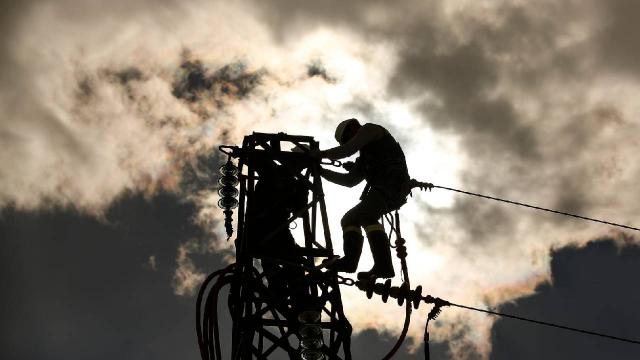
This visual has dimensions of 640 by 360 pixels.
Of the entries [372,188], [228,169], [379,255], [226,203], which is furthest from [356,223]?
[228,169]

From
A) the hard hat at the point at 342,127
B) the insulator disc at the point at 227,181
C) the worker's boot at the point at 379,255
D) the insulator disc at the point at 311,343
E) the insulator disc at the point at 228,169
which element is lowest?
the insulator disc at the point at 311,343

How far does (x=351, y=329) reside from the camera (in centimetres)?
780

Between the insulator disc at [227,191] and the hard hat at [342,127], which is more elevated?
the hard hat at [342,127]

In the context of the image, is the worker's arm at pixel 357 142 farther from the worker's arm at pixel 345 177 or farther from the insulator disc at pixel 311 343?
the insulator disc at pixel 311 343

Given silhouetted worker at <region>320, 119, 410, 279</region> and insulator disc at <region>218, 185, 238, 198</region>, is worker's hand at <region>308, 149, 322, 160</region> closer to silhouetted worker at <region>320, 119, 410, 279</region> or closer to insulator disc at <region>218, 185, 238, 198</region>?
silhouetted worker at <region>320, 119, 410, 279</region>

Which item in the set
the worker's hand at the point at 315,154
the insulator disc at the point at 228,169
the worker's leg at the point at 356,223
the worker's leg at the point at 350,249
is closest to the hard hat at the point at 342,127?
the worker's hand at the point at 315,154

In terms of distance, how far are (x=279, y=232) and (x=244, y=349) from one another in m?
1.60

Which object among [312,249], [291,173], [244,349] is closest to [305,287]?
[312,249]

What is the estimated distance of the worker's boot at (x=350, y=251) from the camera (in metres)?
7.24

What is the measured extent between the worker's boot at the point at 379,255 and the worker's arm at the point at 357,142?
100 cm

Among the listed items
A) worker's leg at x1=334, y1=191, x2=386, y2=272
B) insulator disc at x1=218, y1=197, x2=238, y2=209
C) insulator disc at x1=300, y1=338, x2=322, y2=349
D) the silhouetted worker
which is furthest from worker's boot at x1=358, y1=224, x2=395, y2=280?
insulator disc at x1=218, y1=197, x2=238, y2=209

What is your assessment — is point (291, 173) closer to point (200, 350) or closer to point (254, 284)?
point (254, 284)

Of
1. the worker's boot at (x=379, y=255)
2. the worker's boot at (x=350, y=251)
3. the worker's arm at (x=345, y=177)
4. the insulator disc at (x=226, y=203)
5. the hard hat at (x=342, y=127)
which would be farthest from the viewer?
the worker's arm at (x=345, y=177)

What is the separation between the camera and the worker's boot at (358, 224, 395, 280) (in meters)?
7.13
